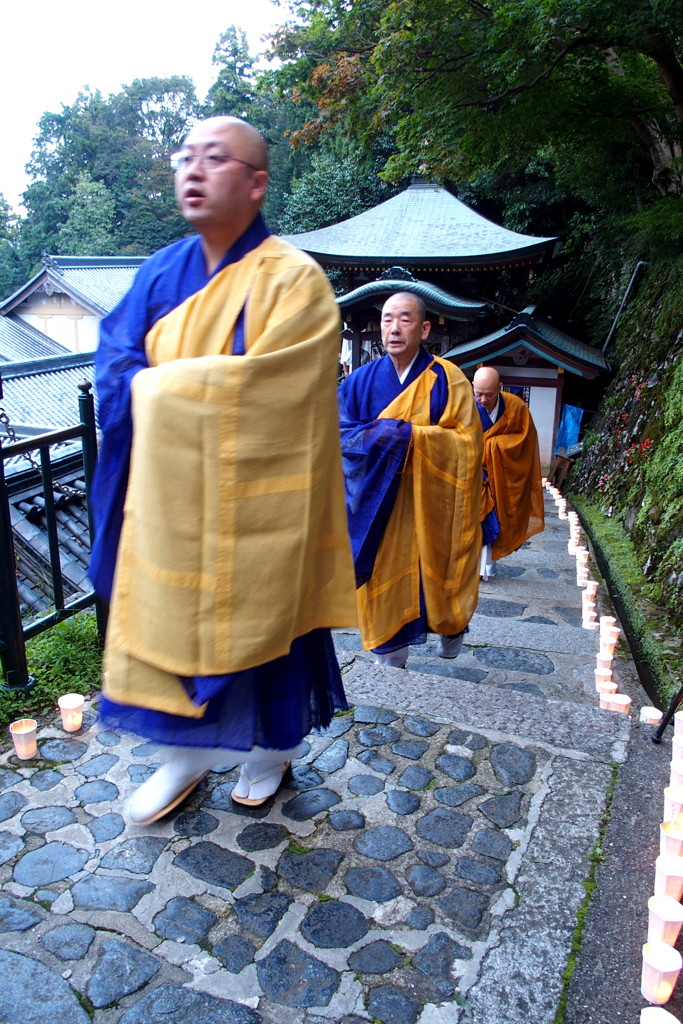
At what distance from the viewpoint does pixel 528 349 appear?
16062 mm

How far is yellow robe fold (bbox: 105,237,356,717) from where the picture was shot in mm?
2080

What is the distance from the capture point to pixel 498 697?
3527mm

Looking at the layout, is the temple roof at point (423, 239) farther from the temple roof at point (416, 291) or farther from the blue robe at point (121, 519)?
the blue robe at point (121, 519)

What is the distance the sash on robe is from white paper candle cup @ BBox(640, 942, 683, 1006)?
81.5 inches

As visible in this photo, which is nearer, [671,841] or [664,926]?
[664,926]

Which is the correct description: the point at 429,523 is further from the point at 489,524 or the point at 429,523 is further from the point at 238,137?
the point at 489,524

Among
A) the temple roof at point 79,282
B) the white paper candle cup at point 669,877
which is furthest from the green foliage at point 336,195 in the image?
the white paper candle cup at point 669,877

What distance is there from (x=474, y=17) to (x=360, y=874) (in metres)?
10.2

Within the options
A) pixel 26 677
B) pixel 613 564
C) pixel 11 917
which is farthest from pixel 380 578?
pixel 613 564

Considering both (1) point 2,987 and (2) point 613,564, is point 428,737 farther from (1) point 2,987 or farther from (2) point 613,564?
(2) point 613,564

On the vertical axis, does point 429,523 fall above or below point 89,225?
below

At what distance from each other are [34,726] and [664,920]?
2.19 meters

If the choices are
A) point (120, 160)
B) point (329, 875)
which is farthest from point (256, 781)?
point (120, 160)

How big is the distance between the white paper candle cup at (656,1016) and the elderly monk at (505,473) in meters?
4.80
